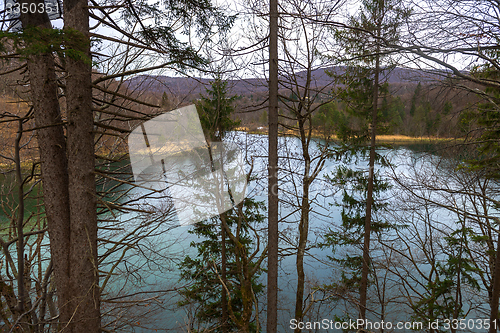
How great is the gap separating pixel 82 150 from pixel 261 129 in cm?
460

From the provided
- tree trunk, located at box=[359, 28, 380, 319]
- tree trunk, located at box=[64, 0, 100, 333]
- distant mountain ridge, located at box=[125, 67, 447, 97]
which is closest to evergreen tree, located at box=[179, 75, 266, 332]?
distant mountain ridge, located at box=[125, 67, 447, 97]

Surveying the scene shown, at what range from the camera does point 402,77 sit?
485 cm

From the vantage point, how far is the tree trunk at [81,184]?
117 inches

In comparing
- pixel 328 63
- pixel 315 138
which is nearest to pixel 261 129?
pixel 328 63

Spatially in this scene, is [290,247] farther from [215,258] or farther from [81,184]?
[81,184]

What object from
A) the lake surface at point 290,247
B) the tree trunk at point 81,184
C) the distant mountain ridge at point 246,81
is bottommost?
the lake surface at point 290,247

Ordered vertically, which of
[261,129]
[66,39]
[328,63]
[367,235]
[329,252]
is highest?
[328,63]

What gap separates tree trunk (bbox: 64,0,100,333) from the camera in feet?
9.73

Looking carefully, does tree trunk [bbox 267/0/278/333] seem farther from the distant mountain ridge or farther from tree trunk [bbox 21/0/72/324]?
tree trunk [bbox 21/0/72/324]

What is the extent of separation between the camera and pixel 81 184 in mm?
3074

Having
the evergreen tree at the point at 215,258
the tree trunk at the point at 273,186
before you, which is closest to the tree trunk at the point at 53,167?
the tree trunk at the point at 273,186

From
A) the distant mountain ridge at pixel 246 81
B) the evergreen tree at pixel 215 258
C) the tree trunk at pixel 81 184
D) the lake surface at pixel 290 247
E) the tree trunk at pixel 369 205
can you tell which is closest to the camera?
the tree trunk at pixel 81 184

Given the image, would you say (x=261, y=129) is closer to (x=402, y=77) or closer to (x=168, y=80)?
(x=168, y=80)

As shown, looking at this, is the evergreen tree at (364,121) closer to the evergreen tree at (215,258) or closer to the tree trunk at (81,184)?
the evergreen tree at (215,258)
